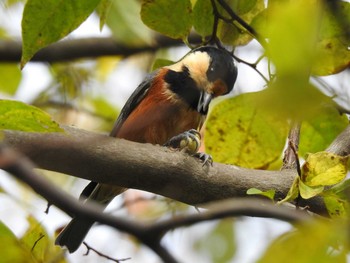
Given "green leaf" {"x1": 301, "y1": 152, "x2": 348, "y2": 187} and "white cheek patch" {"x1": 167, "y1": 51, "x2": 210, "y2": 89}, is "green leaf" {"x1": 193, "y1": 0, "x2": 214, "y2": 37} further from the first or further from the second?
"white cheek patch" {"x1": 167, "y1": 51, "x2": 210, "y2": 89}

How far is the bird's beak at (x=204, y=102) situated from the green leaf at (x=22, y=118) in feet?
7.49

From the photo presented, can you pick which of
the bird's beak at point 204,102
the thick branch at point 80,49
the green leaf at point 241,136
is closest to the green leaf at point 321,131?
the green leaf at point 241,136

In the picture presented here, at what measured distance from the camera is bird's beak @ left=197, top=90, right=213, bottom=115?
3770mm

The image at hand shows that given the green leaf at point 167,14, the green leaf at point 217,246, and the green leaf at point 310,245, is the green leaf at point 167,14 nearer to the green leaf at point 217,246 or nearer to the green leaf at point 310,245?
the green leaf at point 217,246

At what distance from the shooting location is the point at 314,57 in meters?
0.93

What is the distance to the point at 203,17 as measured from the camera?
102 inches

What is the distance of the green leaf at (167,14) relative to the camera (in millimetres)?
Answer: 2438

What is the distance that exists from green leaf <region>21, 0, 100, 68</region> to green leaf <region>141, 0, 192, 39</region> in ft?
1.76

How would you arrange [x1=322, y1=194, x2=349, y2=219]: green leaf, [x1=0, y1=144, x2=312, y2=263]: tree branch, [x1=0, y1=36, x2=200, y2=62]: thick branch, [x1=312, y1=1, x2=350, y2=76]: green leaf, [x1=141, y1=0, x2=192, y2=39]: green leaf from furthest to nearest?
[x1=0, y1=36, x2=200, y2=62]: thick branch → [x1=141, y1=0, x2=192, y2=39]: green leaf → [x1=312, y1=1, x2=350, y2=76]: green leaf → [x1=322, y1=194, x2=349, y2=219]: green leaf → [x1=0, y1=144, x2=312, y2=263]: tree branch

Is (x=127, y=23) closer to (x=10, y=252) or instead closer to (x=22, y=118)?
(x=22, y=118)

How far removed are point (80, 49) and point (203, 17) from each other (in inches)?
88.7

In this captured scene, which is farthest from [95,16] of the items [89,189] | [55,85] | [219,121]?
→ [219,121]

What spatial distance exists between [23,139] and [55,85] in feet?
8.42

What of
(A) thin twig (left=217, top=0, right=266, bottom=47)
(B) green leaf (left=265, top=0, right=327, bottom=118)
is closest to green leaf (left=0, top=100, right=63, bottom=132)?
(B) green leaf (left=265, top=0, right=327, bottom=118)
